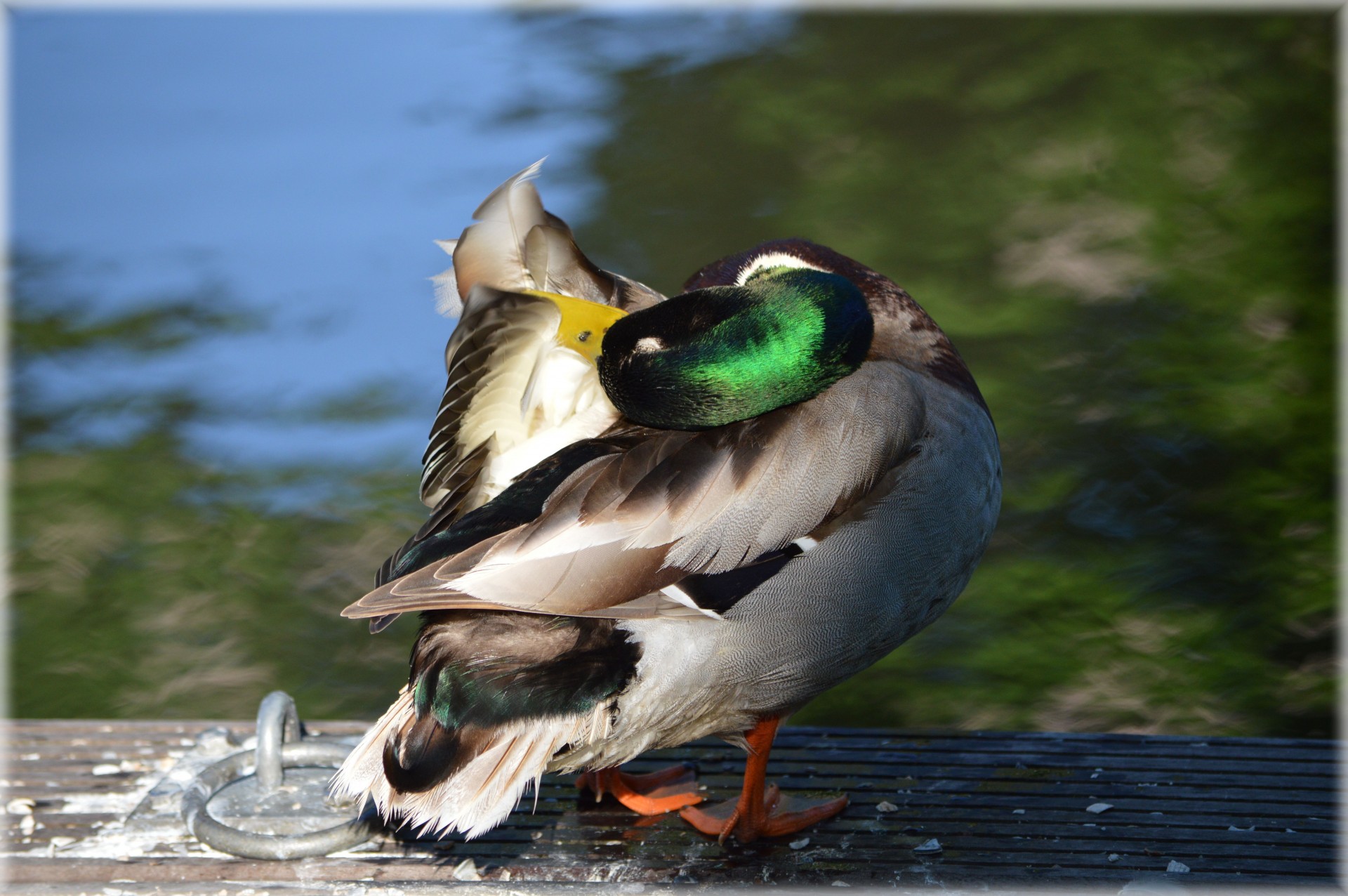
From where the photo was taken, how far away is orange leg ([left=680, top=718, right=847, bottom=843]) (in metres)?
2.32

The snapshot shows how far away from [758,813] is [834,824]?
166 millimetres

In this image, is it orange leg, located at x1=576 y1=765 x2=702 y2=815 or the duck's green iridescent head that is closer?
the duck's green iridescent head

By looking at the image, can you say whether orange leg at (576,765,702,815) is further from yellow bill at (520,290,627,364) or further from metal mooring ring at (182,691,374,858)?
yellow bill at (520,290,627,364)

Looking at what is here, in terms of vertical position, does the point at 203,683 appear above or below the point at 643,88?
below

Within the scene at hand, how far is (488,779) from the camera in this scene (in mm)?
2025

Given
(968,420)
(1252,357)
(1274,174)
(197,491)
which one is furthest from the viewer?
(1274,174)

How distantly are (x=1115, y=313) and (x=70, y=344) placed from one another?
13.7ft

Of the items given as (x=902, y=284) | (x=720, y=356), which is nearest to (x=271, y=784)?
(x=720, y=356)

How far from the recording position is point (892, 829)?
2.37 metres

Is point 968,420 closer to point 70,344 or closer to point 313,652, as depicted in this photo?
point 313,652

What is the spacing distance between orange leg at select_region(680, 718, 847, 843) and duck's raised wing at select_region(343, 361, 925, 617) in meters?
0.40

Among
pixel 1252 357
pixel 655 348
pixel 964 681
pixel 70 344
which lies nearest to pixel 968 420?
pixel 655 348

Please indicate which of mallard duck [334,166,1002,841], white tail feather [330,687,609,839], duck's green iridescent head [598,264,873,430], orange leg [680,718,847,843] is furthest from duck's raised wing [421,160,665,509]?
orange leg [680,718,847,843]

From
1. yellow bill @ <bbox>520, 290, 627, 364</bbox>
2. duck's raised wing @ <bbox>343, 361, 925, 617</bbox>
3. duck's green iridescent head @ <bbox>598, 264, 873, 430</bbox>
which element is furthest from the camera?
yellow bill @ <bbox>520, 290, 627, 364</bbox>
